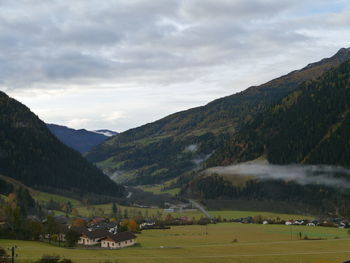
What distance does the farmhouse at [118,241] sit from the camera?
129 m

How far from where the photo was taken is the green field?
323 feet

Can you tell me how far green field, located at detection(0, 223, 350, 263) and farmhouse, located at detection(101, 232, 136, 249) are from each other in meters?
3.43

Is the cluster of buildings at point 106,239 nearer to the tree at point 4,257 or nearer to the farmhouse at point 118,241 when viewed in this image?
the farmhouse at point 118,241

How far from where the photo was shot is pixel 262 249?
117812 millimetres

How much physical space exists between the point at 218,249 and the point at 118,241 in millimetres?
28784

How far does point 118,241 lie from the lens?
12900 cm

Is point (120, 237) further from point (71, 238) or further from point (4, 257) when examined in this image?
point (4, 257)

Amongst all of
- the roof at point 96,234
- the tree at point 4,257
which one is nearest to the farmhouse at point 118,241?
the roof at point 96,234

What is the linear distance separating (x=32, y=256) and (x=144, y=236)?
212ft

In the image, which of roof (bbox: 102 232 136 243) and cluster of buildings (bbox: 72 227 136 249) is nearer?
cluster of buildings (bbox: 72 227 136 249)

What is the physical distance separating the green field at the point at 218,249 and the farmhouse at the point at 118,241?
3.43m

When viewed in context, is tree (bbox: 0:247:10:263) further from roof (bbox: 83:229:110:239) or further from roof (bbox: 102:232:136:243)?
roof (bbox: 83:229:110:239)

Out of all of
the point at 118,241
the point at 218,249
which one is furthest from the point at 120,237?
the point at 218,249

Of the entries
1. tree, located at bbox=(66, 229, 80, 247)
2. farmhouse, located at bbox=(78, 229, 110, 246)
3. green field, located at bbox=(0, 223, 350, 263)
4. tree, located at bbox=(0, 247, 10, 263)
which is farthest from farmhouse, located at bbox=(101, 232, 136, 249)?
tree, located at bbox=(0, 247, 10, 263)
